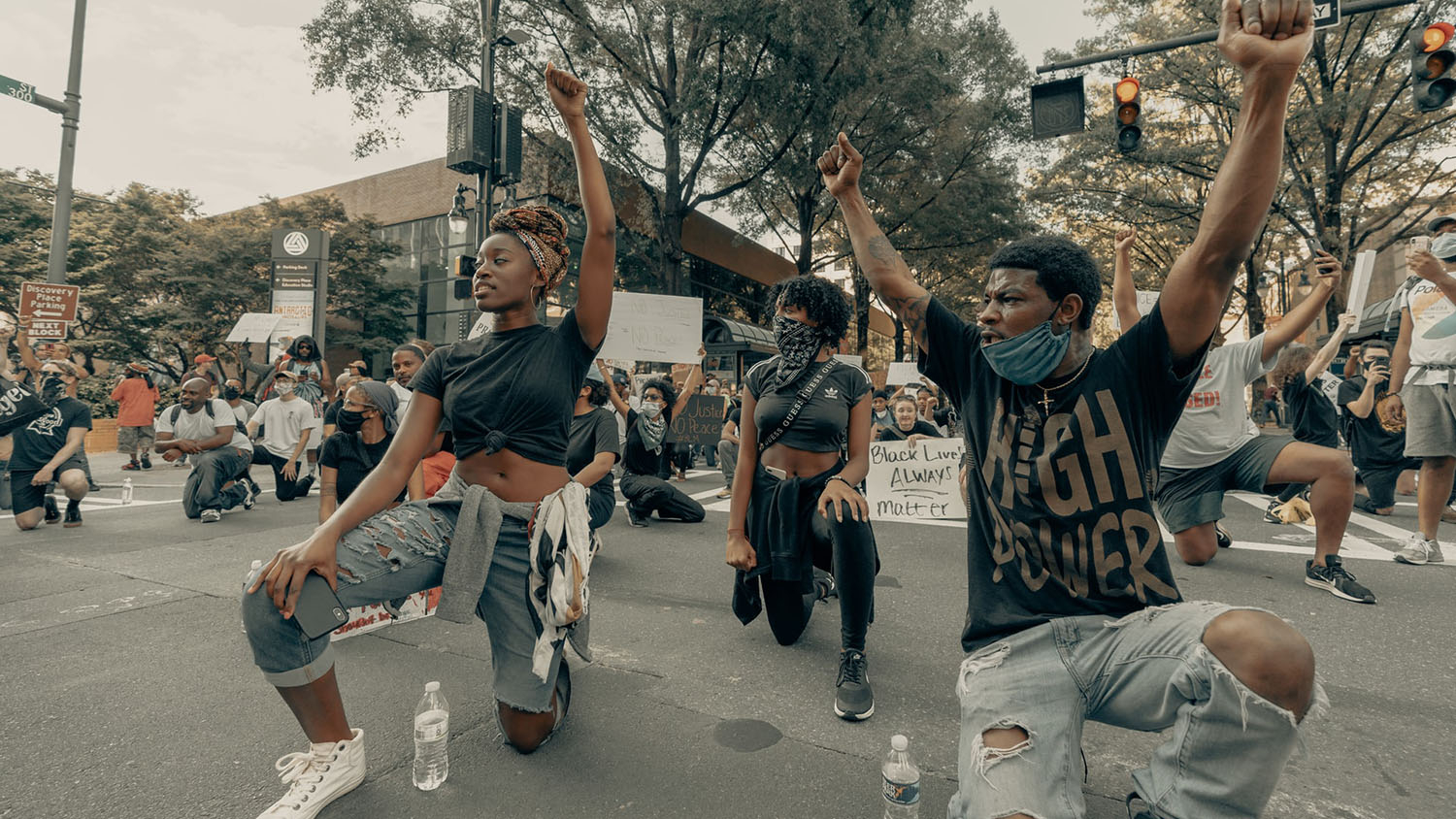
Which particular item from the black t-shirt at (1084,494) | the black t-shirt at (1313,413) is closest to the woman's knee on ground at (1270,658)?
the black t-shirt at (1084,494)

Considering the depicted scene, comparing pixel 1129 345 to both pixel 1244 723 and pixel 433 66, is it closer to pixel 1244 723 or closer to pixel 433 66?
pixel 1244 723

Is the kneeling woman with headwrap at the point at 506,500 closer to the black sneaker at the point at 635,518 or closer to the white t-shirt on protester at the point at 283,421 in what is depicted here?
the black sneaker at the point at 635,518

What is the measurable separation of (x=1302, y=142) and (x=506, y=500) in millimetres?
21339

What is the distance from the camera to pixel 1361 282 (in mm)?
5137

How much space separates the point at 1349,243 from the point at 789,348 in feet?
69.6

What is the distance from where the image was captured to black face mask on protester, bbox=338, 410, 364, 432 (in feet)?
16.0

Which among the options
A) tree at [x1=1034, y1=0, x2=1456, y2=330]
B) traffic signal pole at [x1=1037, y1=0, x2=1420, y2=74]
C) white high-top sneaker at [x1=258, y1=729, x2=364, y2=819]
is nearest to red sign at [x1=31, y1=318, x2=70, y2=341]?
white high-top sneaker at [x1=258, y1=729, x2=364, y2=819]

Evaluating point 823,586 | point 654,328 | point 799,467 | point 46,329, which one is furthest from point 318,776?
point 46,329

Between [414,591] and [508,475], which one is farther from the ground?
[508,475]

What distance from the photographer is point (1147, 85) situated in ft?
58.9

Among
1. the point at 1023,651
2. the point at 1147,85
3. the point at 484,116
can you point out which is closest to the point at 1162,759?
the point at 1023,651

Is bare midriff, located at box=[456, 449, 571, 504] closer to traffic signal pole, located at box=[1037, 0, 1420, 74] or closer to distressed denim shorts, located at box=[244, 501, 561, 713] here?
distressed denim shorts, located at box=[244, 501, 561, 713]

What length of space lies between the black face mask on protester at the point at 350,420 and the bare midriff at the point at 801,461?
10.0 feet

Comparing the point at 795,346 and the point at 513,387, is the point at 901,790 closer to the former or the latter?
the point at 513,387
